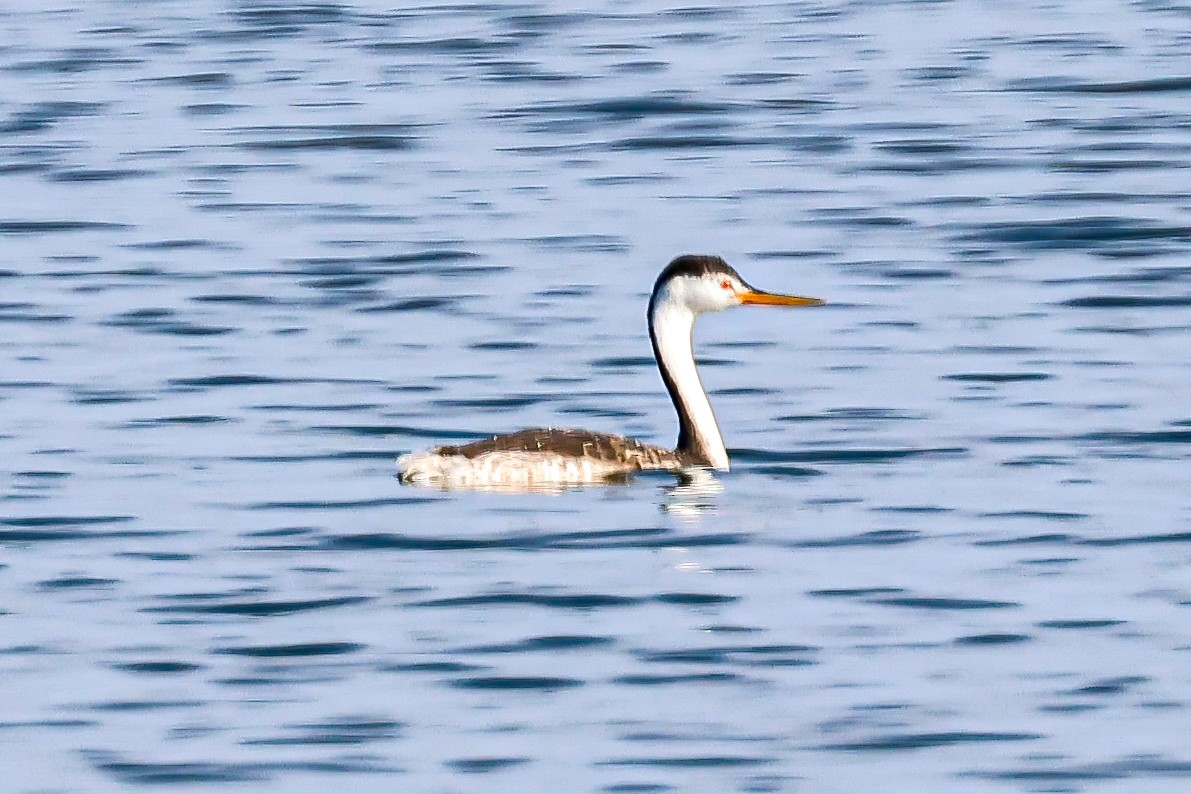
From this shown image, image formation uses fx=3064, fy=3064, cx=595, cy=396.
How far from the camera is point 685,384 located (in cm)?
1429

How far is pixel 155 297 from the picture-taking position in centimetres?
1817

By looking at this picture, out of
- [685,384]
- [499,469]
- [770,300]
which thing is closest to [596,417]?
[685,384]

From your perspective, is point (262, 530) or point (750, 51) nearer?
point (262, 530)

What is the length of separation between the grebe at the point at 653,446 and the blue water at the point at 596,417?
0.16m

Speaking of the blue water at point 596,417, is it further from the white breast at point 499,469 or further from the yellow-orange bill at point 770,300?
the yellow-orange bill at point 770,300

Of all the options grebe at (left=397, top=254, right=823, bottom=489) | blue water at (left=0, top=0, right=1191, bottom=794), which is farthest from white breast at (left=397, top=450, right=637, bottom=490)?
blue water at (left=0, top=0, right=1191, bottom=794)

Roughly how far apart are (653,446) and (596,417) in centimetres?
119

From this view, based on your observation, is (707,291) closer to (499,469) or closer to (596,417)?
(596,417)

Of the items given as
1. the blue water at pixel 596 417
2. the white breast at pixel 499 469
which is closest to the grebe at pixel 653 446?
the white breast at pixel 499 469

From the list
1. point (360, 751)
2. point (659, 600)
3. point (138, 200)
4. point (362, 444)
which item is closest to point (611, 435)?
point (362, 444)

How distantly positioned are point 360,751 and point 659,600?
219 centimetres

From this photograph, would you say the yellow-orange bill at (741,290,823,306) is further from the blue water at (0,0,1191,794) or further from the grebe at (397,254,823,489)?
the blue water at (0,0,1191,794)

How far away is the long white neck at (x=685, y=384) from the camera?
1401 centimetres

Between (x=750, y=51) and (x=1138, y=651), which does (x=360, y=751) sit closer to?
(x=1138, y=651)
